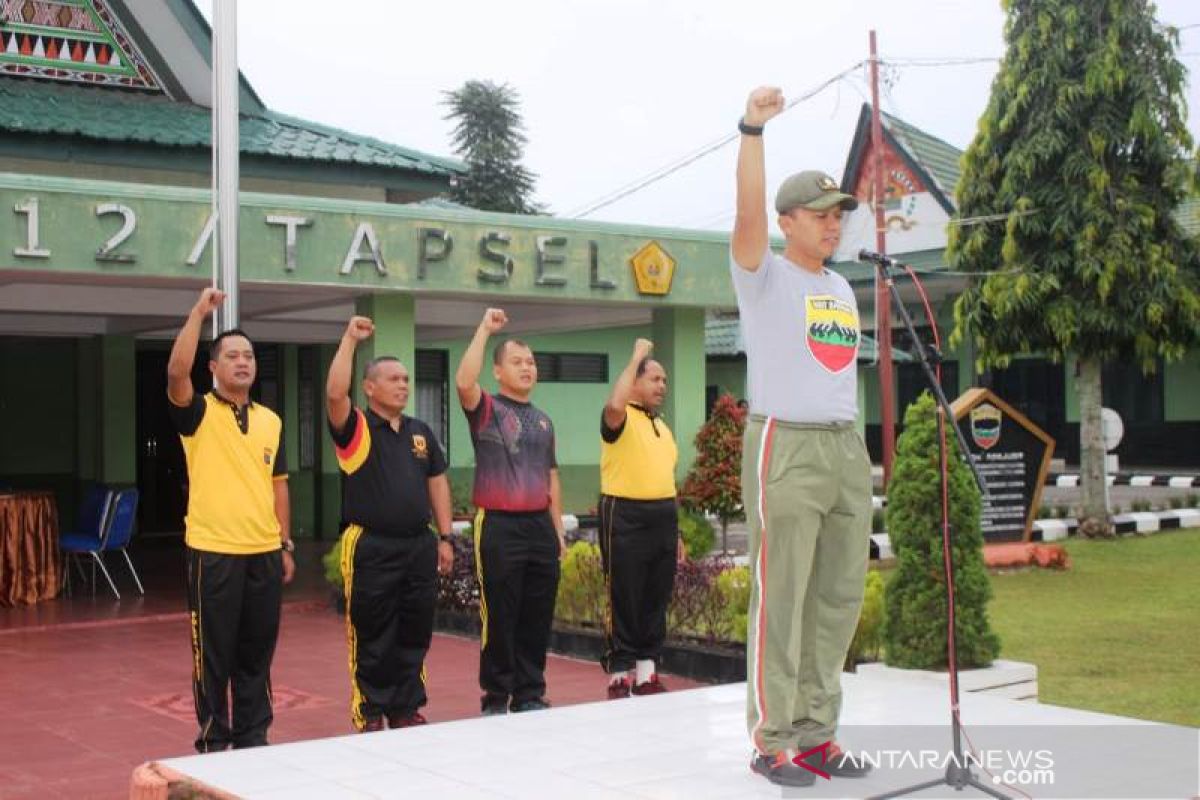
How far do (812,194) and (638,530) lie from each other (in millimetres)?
3267

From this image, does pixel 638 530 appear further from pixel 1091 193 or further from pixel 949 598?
pixel 1091 193

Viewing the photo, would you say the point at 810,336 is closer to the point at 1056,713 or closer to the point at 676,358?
the point at 1056,713

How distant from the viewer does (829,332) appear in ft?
16.4

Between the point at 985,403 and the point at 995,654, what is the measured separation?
1104cm

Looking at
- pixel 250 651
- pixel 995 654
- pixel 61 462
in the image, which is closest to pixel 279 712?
pixel 250 651

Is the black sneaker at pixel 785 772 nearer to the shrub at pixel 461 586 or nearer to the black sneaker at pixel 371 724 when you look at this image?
the black sneaker at pixel 371 724

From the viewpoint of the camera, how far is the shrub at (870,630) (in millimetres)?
8562

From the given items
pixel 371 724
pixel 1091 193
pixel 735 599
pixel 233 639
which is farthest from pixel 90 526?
pixel 1091 193

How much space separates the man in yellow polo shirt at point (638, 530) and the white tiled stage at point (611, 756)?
4.07ft

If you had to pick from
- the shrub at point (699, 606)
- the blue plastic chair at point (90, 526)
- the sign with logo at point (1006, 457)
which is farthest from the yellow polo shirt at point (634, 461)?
the sign with logo at point (1006, 457)

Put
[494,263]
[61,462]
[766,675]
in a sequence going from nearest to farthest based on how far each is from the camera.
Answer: [766,675] < [494,263] < [61,462]

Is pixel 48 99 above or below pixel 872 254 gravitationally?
above

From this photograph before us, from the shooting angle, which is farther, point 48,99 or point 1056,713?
point 48,99

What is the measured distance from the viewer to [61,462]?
17391 millimetres
